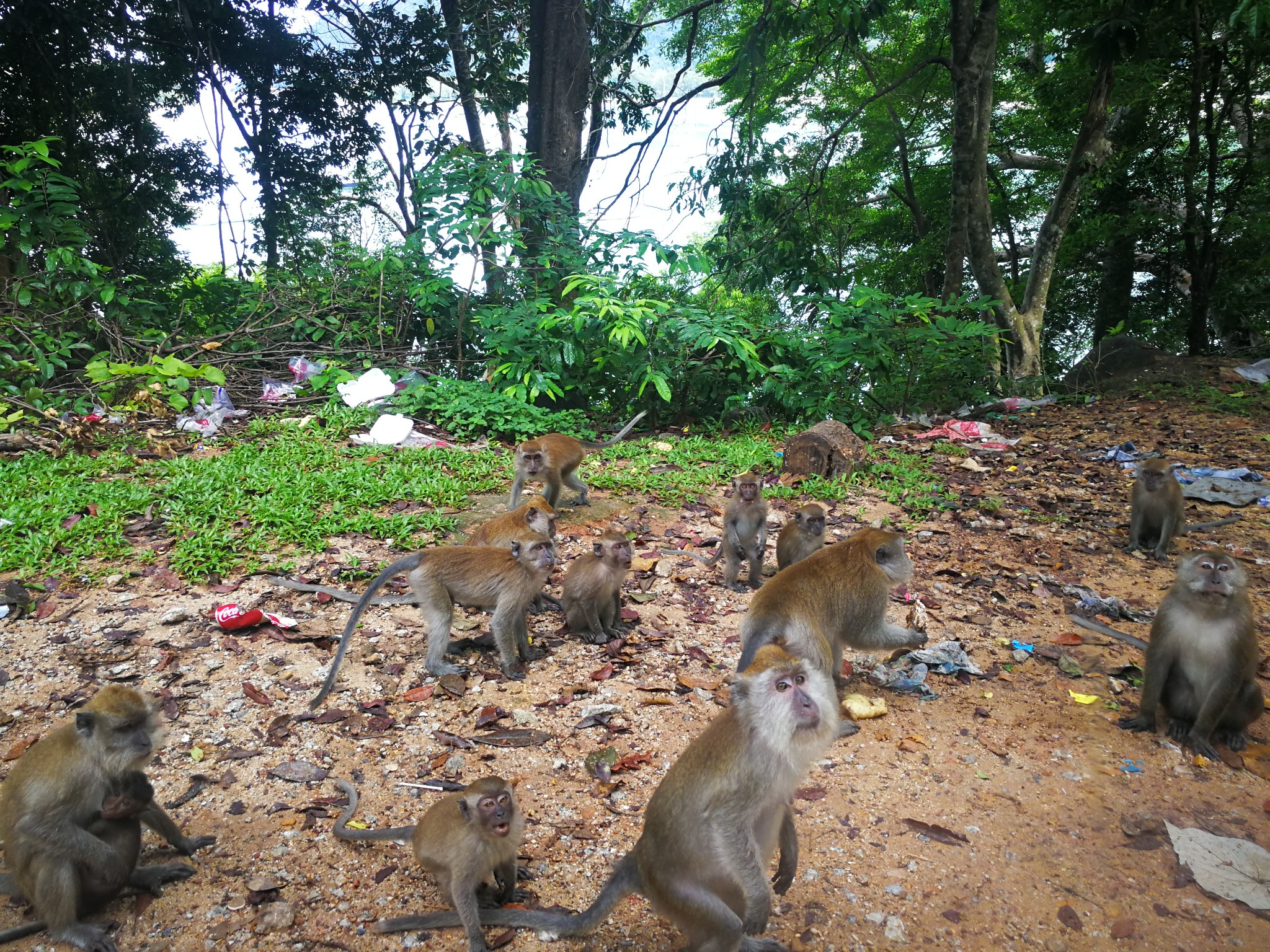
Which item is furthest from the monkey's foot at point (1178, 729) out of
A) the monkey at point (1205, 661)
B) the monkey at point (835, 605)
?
the monkey at point (835, 605)

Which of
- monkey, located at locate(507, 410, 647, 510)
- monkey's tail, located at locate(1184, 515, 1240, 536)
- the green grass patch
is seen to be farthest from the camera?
monkey, located at locate(507, 410, 647, 510)

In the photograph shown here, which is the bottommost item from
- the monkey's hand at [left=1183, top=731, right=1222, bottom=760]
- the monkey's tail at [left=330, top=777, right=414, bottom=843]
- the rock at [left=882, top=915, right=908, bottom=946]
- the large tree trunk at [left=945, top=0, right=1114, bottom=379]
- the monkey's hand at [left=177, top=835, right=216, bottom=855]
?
the rock at [left=882, top=915, right=908, bottom=946]

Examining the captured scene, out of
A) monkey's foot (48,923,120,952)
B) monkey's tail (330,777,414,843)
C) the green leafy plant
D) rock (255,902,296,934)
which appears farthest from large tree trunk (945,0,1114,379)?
monkey's foot (48,923,120,952)

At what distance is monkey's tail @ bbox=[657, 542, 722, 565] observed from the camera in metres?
6.27

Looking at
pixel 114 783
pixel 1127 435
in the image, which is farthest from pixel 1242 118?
pixel 114 783

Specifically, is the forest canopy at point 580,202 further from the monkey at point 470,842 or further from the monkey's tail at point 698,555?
the monkey at point 470,842

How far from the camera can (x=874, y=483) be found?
26.2ft

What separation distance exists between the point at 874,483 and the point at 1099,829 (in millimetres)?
4943

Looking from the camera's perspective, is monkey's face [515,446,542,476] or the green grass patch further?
monkey's face [515,446,542,476]

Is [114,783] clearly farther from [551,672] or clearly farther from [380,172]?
[380,172]

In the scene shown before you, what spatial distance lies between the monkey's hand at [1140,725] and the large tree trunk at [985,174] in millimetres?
8631

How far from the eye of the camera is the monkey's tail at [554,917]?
8.49ft

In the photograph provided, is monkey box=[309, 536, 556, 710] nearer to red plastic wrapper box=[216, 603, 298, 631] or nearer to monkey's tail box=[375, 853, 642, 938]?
red plastic wrapper box=[216, 603, 298, 631]

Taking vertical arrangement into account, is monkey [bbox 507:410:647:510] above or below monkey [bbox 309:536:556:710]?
above
